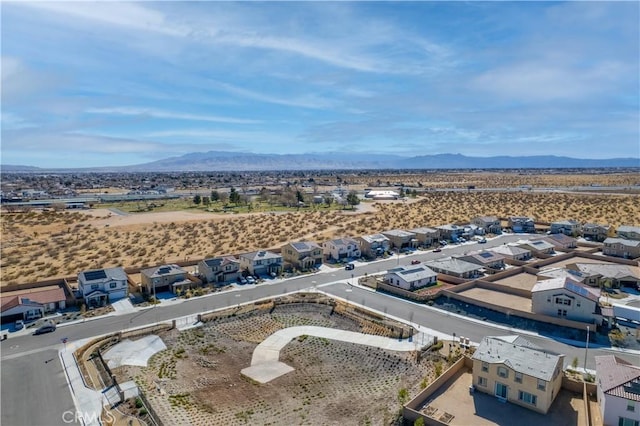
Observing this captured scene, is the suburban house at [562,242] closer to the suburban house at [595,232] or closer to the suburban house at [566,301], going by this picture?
the suburban house at [595,232]

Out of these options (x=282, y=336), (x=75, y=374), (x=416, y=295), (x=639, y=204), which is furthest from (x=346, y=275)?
(x=639, y=204)

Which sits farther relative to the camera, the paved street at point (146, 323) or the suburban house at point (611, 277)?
the suburban house at point (611, 277)

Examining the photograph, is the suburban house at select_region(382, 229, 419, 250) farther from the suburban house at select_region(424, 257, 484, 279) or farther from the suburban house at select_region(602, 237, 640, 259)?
the suburban house at select_region(602, 237, 640, 259)

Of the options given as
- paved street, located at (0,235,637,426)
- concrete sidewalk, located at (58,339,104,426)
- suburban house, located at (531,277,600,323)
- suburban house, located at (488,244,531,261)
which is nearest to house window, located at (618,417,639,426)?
paved street, located at (0,235,637,426)

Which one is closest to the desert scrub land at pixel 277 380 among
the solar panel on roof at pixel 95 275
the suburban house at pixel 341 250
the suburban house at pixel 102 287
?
the suburban house at pixel 102 287

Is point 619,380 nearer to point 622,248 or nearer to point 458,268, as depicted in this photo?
point 458,268

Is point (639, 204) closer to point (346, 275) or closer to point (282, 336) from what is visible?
point (346, 275)
